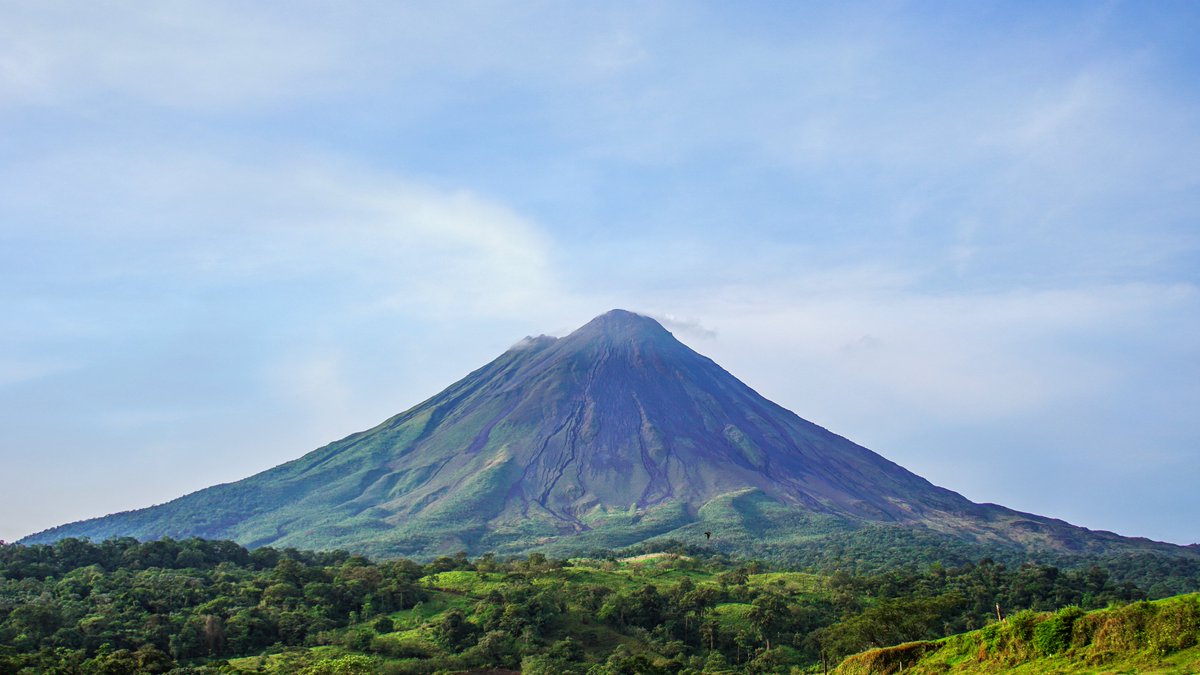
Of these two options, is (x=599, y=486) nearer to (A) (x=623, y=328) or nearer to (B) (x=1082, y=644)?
(A) (x=623, y=328)

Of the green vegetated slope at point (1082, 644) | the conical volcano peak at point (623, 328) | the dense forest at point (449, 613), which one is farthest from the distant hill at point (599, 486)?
the green vegetated slope at point (1082, 644)

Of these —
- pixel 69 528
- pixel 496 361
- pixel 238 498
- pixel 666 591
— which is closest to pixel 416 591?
pixel 666 591

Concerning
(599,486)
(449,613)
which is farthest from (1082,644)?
(599,486)

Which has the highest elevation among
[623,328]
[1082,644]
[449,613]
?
[623,328]

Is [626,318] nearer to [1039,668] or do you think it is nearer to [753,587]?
[753,587]

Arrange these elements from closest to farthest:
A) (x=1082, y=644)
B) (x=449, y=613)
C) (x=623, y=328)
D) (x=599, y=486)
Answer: (x=1082, y=644) → (x=449, y=613) → (x=599, y=486) → (x=623, y=328)

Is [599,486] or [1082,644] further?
[599,486]

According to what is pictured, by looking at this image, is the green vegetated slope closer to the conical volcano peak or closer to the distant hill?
the distant hill

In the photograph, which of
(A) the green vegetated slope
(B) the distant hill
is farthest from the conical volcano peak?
(A) the green vegetated slope

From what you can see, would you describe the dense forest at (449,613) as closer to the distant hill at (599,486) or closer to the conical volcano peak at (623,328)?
the distant hill at (599,486)
